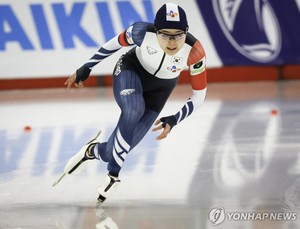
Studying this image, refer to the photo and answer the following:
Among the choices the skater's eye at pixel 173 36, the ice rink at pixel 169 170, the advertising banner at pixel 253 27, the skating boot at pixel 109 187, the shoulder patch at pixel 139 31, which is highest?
the skater's eye at pixel 173 36

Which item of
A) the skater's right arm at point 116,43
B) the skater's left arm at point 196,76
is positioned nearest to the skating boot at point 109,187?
the skater's left arm at point 196,76

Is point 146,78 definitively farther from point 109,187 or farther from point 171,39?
point 109,187

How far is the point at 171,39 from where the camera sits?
199 inches

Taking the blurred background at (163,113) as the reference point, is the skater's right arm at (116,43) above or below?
above

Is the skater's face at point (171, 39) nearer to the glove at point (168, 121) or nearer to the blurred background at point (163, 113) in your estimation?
the glove at point (168, 121)

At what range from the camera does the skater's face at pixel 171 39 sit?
503 centimetres

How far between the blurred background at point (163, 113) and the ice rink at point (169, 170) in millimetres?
15

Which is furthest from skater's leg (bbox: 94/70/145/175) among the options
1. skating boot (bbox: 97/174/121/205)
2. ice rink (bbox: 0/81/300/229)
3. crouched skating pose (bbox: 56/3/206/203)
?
ice rink (bbox: 0/81/300/229)

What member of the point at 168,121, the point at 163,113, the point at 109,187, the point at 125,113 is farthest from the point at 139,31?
the point at 163,113

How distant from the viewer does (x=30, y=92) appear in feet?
40.8

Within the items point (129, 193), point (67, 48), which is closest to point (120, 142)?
point (129, 193)

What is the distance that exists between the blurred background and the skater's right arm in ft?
2.96

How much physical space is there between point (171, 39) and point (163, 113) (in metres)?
4.76

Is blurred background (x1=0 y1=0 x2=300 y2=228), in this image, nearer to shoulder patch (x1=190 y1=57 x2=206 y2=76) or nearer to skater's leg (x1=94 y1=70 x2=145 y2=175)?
skater's leg (x1=94 y1=70 x2=145 y2=175)
